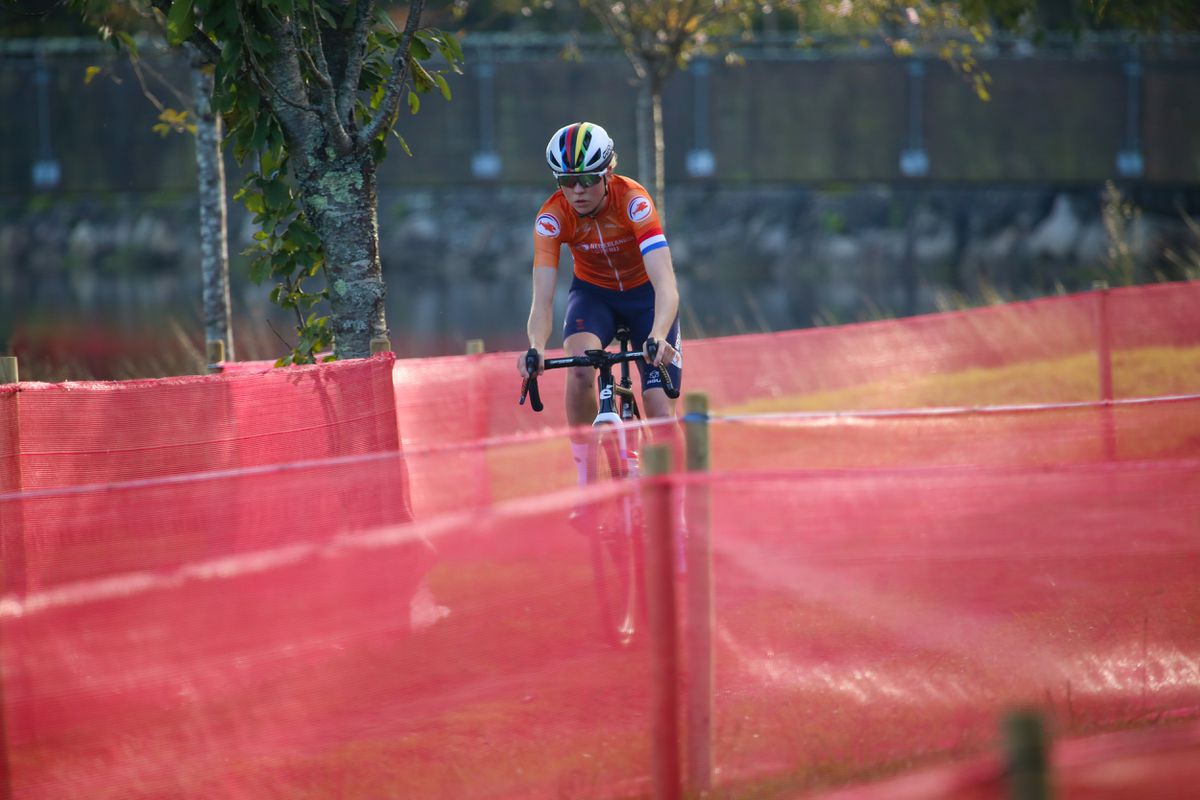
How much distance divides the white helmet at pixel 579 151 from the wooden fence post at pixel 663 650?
290 cm

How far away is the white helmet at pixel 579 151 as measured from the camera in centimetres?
670

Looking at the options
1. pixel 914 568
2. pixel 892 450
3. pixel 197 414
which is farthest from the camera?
pixel 892 450

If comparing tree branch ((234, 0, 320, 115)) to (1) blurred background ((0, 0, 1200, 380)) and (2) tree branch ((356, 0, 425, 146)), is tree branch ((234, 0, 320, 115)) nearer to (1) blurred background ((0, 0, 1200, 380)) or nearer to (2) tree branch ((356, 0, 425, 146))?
(2) tree branch ((356, 0, 425, 146))

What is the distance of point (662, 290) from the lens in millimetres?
6797

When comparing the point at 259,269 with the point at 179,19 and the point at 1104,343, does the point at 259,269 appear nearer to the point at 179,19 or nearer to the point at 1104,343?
the point at 179,19

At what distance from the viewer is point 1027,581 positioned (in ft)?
15.3

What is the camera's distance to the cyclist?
6.72m

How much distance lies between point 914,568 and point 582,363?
240cm

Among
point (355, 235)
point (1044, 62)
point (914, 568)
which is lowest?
point (914, 568)

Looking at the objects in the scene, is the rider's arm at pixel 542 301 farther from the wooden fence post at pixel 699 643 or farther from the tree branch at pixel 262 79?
the wooden fence post at pixel 699 643

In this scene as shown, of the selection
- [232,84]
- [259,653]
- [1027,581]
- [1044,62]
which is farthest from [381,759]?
[1044,62]

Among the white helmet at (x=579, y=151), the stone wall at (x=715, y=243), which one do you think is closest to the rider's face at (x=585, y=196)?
the white helmet at (x=579, y=151)

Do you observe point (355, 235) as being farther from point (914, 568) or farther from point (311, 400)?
point (914, 568)

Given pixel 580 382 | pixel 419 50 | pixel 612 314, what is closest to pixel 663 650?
pixel 580 382
